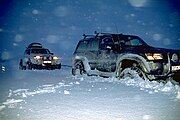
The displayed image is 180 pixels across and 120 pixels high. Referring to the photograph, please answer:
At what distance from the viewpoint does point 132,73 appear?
23.7 feet

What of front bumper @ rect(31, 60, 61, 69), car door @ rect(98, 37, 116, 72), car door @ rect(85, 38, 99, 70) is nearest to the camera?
car door @ rect(98, 37, 116, 72)

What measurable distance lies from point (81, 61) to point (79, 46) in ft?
2.94

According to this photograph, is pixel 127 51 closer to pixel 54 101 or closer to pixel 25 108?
pixel 54 101

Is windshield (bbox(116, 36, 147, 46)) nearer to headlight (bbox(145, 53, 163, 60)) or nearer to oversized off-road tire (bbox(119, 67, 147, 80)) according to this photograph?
oversized off-road tire (bbox(119, 67, 147, 80))

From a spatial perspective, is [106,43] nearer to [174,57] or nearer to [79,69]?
[79,69]

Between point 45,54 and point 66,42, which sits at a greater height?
point 66,42

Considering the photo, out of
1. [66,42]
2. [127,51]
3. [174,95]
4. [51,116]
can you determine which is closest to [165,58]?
[127,51]

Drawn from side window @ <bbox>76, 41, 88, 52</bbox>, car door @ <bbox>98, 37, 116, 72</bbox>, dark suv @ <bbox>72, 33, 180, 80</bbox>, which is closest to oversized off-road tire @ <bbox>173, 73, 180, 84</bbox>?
dark suv @ <bbox>72, 33, 180, 80</bbox>

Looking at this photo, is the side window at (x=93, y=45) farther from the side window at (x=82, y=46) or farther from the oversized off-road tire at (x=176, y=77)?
the oversized off-road tire at (x=176, y=77)

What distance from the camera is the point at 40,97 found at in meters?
5.52

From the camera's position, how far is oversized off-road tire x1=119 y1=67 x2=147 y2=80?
7.09 metres

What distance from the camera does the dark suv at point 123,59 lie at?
6863mm

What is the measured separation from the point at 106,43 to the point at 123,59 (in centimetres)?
142

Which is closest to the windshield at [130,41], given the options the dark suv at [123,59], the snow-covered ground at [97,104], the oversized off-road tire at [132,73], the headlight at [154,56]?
the dark suv at [123,59]
